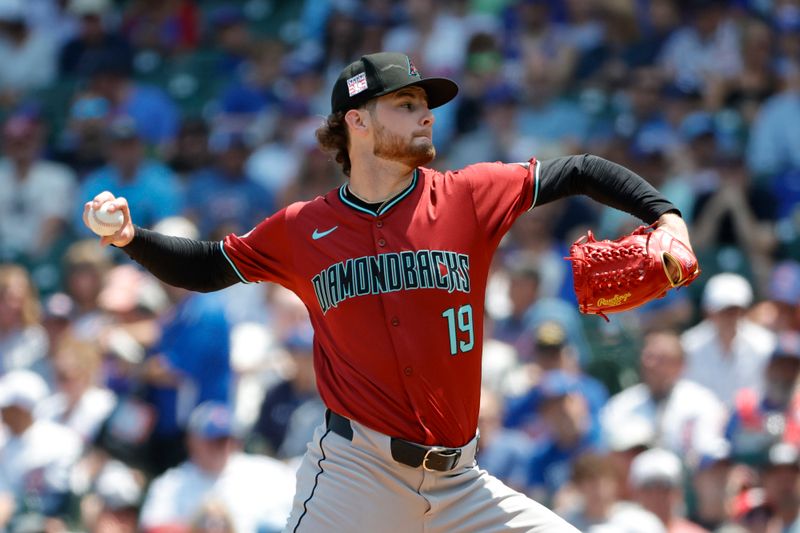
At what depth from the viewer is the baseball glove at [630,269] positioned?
14.1 feet

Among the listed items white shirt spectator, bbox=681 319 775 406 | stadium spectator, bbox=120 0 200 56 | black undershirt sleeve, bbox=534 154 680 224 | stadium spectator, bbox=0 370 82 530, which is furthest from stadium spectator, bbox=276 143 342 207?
black undershirt sleeve, bbox=534 154 680 224

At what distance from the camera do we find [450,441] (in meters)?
4.49

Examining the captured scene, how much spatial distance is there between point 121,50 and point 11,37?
146cm

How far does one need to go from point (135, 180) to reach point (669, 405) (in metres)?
5.20

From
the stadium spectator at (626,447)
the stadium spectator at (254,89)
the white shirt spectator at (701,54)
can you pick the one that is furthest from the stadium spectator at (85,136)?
the stadium spectator at (626,447)

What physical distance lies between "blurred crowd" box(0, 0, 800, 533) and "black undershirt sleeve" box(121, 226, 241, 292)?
277cm

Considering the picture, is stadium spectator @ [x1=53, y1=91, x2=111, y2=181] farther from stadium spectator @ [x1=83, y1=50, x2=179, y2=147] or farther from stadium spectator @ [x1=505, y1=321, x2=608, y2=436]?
stadium spectator @ [x1=505, y1=321, x2=608, y2=436]

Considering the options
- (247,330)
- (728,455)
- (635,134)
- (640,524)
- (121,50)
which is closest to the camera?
(640,524)

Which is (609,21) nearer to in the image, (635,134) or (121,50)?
(635,134)

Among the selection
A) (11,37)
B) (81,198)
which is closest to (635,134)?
(81,198)

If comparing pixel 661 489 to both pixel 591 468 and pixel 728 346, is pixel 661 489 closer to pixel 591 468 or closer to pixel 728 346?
pixel 591 468

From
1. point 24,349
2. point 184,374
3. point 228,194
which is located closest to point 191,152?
point 228,194

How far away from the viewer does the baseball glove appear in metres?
4.31

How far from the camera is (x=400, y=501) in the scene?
14.6 feet
